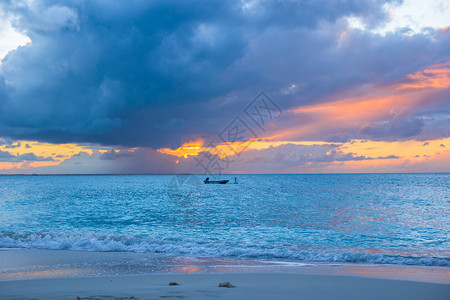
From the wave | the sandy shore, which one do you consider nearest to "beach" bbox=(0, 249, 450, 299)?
the sandy shore

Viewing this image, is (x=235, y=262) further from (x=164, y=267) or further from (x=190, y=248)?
(x=190, y=248)

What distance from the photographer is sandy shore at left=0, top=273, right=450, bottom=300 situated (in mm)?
10047

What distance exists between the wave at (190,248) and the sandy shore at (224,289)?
4790mm

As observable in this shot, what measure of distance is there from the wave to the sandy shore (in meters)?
4.79

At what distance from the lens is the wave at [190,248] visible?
1723 cm

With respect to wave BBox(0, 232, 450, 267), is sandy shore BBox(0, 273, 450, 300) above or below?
above

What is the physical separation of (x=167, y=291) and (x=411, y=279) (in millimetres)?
9532

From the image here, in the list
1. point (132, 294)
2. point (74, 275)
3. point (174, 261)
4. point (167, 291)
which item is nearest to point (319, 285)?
point (167, 291)

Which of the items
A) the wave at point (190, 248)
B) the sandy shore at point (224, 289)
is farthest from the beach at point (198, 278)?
the wave at point (190, 248)

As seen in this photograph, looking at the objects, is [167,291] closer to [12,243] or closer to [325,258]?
[325,258]

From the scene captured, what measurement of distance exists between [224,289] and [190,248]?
9.55m

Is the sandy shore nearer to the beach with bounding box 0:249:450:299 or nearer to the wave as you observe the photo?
the beach with bounding box 0:249:450:299

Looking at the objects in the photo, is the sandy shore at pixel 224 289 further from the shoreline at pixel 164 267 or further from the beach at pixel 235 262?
the shoreline at pixel 164 267

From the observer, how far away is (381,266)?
1606 cm
